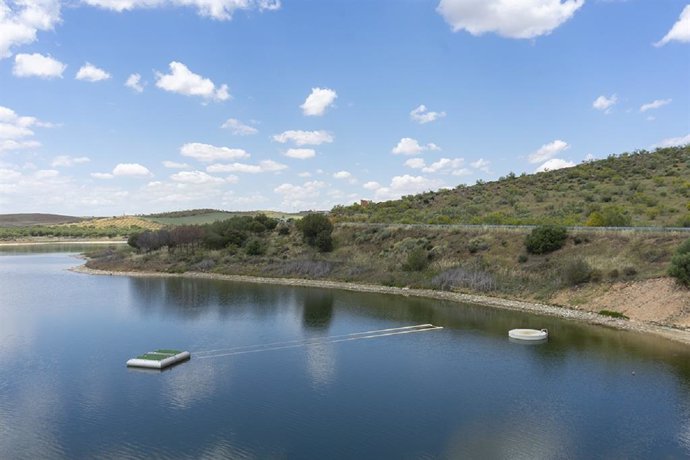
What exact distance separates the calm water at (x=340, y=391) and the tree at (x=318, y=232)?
96.1ft

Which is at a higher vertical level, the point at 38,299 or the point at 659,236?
the point at 659,236

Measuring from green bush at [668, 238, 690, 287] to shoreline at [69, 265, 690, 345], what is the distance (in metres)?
3.64

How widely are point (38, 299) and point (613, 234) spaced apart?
171 feet

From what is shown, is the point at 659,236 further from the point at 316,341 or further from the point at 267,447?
the point at 267,447

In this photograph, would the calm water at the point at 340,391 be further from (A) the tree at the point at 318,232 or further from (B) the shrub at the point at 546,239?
(A) the tree at the point at 318,232

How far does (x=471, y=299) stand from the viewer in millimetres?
46875

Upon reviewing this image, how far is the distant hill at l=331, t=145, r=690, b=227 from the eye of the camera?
189ft

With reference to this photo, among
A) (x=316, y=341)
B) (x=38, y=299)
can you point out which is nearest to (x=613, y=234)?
(x=316, y=341)

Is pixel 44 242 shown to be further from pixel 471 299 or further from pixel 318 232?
pixel 471 299

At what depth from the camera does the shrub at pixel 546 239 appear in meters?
48.0

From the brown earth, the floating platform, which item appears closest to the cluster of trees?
the brown earth

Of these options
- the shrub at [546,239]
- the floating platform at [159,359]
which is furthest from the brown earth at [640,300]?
the floating platform at [159,359]

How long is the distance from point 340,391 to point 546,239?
3147cm

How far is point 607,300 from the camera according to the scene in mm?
38750
